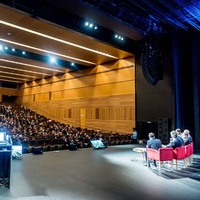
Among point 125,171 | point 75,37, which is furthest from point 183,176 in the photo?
point 75,37

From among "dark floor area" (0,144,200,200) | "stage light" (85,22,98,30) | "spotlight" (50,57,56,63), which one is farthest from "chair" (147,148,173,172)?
"spotlight" (50,57,56,63)

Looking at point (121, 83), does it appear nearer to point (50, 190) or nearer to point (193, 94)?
point (193, 94)

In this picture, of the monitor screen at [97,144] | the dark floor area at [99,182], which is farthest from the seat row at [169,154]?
the monitor screen at [97,144]

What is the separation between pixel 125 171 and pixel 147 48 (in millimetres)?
7166

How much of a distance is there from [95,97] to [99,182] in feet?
37.9

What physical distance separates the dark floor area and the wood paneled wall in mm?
7331

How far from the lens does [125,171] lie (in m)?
5.63

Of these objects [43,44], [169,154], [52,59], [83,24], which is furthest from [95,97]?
[169,154]

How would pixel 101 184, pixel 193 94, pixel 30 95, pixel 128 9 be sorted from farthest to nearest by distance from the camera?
pixel 30 95 < pixel 193 94 < pixel 128 9 < pixel 101 184

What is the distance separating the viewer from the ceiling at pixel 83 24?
26.1ft

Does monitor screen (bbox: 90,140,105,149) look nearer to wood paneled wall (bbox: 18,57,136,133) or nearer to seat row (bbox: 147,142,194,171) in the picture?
wood paneled wall (bbox: 18,57,136,133)

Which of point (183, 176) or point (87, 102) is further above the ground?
point (87, 102)

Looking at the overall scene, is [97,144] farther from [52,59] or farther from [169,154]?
[52,59]

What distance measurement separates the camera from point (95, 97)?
1602cm
